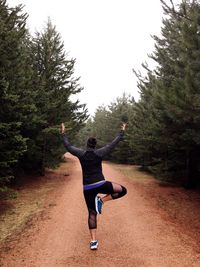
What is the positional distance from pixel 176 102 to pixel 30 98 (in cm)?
628

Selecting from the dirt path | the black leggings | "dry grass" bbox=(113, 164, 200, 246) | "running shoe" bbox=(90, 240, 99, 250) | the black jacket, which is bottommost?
"dry grass" bbox=(113, 164, 200, 246)

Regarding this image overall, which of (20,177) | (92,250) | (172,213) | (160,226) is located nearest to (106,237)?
(92,250)

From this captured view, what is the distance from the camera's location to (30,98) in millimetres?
14234

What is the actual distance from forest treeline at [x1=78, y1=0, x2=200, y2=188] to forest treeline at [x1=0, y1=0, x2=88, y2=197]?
14.0 feet

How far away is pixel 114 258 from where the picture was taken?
22.5ft

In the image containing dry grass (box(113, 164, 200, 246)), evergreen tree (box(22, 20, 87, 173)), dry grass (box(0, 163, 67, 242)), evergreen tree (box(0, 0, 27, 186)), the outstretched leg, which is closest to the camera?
the outstretched leg

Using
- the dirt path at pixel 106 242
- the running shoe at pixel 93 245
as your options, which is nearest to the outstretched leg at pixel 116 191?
the running shoe at pixel 93 245

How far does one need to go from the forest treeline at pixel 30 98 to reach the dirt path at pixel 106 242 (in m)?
2.35

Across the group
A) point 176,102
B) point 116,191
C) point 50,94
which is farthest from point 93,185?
point 50,94

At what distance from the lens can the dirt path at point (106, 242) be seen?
266 inches

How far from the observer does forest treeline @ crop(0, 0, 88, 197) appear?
1152cm

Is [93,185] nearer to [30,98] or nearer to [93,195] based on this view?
[93,195]

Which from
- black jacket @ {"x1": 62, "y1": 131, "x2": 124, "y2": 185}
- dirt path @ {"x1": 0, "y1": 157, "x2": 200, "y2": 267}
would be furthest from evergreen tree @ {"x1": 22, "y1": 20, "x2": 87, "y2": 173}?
black jacket @ {"x1": 62, "y1": 131, "x2": 124, "y2": 185}

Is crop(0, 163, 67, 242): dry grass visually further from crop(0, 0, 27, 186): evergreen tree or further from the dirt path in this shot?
crop(0, 0, 27, 186): evergreen tree
